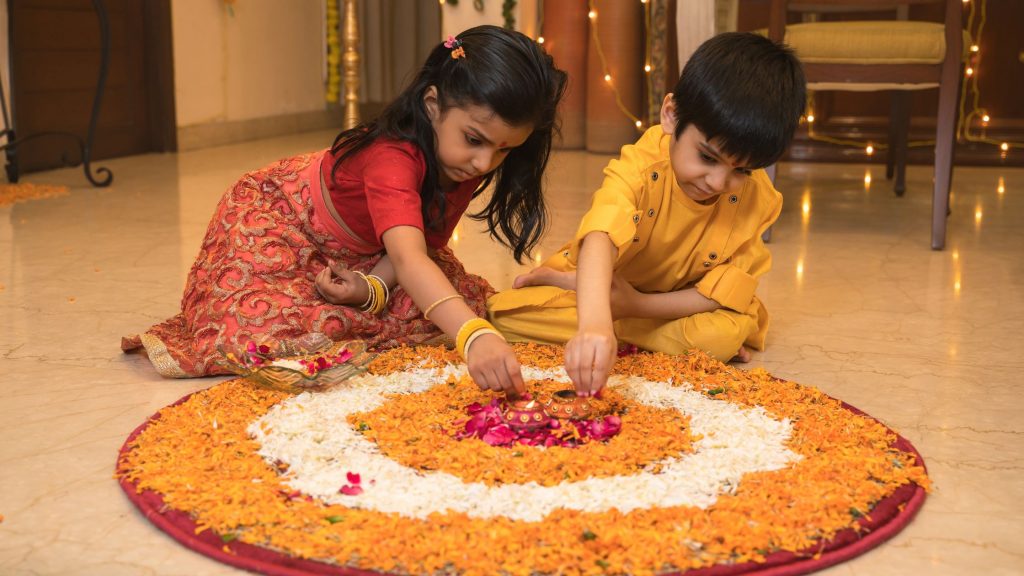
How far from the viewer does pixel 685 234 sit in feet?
5.58

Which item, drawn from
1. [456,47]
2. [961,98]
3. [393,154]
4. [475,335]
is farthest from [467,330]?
[961,98]

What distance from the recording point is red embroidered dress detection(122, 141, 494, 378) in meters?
1.57

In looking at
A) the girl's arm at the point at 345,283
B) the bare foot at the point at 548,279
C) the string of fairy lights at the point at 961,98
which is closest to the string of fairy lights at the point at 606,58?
the string of fairy lights at the point at 961,98

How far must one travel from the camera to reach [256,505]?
1062 millimetres

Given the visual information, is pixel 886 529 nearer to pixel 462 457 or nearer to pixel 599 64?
pixel 462 457

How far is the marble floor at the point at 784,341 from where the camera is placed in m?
1.07

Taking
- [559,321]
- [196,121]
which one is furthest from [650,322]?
[196,121]

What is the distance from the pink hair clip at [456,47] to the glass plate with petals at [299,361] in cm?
46

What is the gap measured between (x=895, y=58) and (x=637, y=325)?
4.34 ft

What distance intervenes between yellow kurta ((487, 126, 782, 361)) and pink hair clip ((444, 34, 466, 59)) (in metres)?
0.28

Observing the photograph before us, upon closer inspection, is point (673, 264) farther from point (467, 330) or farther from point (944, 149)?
point (944, 149)

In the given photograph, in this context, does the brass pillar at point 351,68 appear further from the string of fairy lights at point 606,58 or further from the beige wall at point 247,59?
the string of fairy lights at point 606,58

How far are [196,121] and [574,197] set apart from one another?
6.97ft

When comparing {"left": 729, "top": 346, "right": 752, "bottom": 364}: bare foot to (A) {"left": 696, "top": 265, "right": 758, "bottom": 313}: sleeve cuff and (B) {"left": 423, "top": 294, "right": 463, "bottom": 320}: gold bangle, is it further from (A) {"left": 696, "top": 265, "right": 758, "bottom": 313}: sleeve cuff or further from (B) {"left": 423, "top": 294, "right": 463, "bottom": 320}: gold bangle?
(B) {"left": 423, "top": 294, "right": 463, "bottom": 320}: gold bangle
